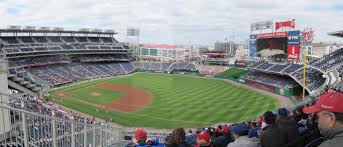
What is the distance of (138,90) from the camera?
4747 cm

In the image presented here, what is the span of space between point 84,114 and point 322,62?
104 ft

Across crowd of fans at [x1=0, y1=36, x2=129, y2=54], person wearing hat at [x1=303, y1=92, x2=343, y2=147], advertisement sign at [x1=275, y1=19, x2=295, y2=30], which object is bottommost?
person wearing hat at [x1=303, y1=92, x2=343, y2=147]

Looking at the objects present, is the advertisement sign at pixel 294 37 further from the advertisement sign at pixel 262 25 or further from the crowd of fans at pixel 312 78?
the advertisement sign at pixel 262 25

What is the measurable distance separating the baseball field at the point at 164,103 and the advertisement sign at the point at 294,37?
33.2 feet

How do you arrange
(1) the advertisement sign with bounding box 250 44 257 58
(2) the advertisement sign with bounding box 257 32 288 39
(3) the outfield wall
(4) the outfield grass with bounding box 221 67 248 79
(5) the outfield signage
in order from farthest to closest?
(4) the outfield grass with bounding box 221 67 248 79
(5) the outfield signage
(1) the advertisement sign with bounding box 250 44 257 58
(2) the advertisement sign with bounding box 257 32 288 39
(3) the outfield wall

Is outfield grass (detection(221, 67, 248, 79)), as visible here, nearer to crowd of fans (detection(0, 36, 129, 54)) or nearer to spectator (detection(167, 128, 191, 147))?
crowd of fans (detection(0, 36, 129, 54))

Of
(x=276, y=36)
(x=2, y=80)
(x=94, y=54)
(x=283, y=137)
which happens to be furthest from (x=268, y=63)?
(x=283, y=137)

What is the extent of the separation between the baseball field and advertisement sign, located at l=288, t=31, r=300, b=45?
10123mm

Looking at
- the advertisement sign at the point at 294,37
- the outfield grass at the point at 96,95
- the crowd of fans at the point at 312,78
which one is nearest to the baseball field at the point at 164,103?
the outfield grass at the point at 96,95

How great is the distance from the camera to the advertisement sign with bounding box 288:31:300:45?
4683 cm

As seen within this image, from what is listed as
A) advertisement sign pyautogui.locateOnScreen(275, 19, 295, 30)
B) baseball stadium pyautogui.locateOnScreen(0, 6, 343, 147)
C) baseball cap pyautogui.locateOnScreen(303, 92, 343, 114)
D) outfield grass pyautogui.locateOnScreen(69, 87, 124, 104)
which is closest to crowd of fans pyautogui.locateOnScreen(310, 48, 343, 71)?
baseball stadium pyautogui.locateOnScreen(0, 6, 343, 147)

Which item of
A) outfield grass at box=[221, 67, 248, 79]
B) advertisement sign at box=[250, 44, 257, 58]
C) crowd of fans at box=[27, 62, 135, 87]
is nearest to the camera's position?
crowd of fans at box=[27, 62, 135, 87]

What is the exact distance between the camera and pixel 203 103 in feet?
121

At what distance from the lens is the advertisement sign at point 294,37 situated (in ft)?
154
